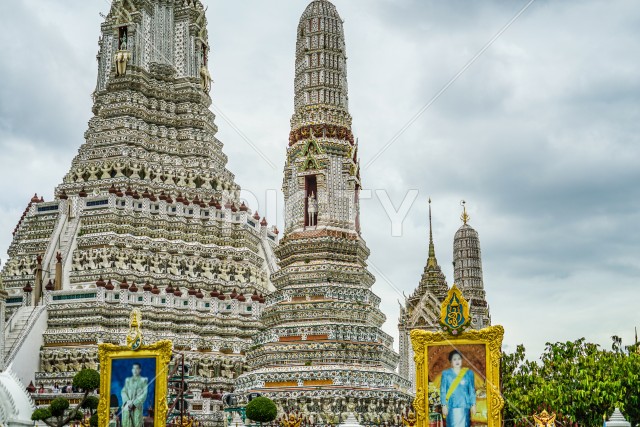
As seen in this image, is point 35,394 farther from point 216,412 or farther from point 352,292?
point 352,292

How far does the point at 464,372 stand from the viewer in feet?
87.6

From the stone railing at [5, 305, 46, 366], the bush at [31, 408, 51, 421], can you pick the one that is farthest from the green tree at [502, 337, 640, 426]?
the stone railing at [5, 305, 46, 366]

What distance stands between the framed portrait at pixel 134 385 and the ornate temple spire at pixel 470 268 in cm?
4988

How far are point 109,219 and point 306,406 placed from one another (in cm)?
1887

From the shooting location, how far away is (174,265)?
54094 millimetres

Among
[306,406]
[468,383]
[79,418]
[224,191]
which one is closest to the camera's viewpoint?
[468,383]

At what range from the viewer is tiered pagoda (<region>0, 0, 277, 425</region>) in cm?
5003

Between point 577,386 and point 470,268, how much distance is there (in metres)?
45.1

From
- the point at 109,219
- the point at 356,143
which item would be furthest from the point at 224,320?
the point at 356,143

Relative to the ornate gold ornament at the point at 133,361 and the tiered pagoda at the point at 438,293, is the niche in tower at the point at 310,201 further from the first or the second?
the tiered pagoda at the point at 438,293

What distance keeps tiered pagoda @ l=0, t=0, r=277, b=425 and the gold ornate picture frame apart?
22.7 metres

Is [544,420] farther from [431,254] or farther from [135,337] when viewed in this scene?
[431,254]

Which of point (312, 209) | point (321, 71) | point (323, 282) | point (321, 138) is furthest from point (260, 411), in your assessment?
point (321, 71)

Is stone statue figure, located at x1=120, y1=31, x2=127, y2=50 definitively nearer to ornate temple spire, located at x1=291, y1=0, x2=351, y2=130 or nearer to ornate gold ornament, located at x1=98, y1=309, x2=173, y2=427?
ornate temple spire, located at x1=291, y1=0, x2=351, y2=130
